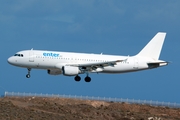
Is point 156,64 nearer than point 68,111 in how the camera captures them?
No

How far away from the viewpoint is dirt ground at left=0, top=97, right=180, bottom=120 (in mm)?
53828

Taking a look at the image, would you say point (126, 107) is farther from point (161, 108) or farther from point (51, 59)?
point (51, 59)

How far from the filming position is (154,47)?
87250 millimetres

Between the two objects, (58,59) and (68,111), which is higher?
(58,59)

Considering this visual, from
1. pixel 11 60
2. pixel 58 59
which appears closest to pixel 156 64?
pixel 58 59

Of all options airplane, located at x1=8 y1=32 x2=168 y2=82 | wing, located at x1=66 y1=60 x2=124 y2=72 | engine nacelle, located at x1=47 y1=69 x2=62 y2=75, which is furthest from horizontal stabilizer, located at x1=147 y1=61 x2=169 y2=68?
engine nacelle, located at x1=47 y1=69 x2=62 y2=75

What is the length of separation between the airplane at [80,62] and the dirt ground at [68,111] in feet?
13.8

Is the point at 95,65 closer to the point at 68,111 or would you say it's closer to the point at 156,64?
the point at 156,64

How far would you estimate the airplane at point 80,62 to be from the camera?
74812 millimetres

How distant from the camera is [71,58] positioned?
76.8 m

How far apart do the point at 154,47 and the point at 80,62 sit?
14.7 m

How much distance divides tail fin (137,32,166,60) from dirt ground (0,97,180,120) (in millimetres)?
9032

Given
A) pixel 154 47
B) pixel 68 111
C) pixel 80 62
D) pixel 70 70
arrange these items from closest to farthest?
pixel 68 111, pixel 70 70, pixel 80 62, pixel 154 47

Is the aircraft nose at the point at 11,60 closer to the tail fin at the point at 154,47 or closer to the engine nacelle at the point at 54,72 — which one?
the engine nacelle at the point at 54,72
